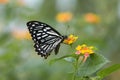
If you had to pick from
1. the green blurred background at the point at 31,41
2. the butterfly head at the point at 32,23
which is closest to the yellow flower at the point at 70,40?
the butterfly head at the point at 32,23

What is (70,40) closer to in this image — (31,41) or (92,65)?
(92,65)

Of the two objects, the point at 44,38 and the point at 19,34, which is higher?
the point at 44,38

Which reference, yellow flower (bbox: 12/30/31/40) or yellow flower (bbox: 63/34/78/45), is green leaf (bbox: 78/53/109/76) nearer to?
yellow flower (bbox: 63/34/78/45)

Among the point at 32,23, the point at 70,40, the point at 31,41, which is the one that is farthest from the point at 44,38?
the point at 31,41

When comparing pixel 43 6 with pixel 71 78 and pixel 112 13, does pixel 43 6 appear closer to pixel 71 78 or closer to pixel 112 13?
pixel 112 13

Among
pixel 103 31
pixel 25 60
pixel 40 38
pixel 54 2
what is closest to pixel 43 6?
pixel 54 2
